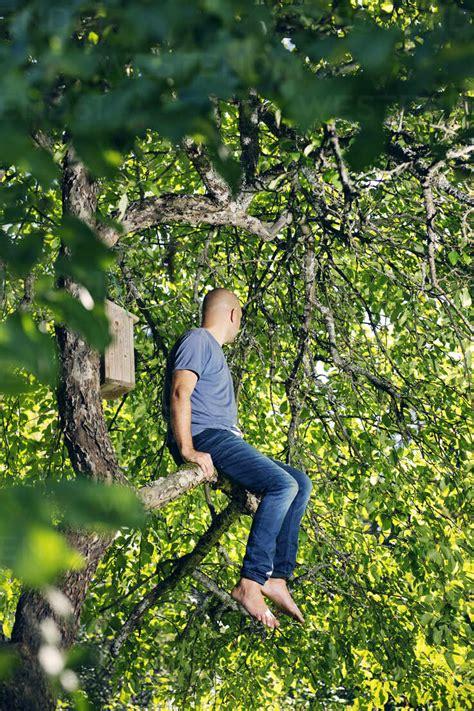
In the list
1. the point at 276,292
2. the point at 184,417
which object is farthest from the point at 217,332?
the point at 276,292

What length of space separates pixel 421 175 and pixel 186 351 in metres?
1.22

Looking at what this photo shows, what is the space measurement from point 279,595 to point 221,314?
130 centimetres

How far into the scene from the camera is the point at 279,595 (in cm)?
362

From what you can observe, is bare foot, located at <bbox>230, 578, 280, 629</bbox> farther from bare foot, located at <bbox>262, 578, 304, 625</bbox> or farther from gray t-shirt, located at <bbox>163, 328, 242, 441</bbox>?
gray t-shirt, located at <bbox>163, 328, 242, 441</bbox>

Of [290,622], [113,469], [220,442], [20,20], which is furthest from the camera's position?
[290,622]

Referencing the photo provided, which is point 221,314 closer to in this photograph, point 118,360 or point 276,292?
point 118,360

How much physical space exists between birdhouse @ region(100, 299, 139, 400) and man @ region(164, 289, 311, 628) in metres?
0.22

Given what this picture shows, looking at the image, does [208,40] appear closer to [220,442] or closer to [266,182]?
[220,442]

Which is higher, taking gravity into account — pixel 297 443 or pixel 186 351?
pixel 186 351

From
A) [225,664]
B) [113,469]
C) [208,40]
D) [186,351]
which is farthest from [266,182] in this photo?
[225,664]

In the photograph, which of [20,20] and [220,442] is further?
[220,442]

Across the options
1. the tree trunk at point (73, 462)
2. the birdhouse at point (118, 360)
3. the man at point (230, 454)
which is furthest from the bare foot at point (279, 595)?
the birdhouse at point (118, 360)

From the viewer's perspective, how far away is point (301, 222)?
457cm

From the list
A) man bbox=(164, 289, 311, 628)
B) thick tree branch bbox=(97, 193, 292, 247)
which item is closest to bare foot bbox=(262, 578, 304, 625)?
man bbox=(164, 289, 311, 628)
